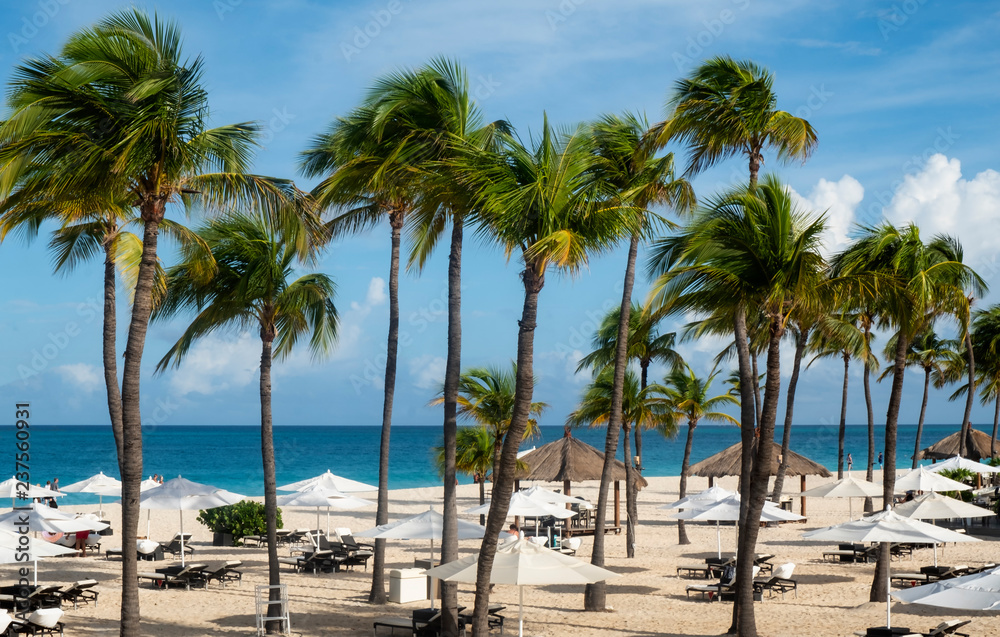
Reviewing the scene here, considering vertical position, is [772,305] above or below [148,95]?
below

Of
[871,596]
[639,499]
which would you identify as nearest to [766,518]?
[871,596]

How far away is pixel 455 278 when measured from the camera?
14359 millimetres

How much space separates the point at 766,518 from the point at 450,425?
942 cm

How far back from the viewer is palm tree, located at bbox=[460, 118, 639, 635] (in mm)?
11445

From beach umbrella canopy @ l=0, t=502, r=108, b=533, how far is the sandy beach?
3.63 feet

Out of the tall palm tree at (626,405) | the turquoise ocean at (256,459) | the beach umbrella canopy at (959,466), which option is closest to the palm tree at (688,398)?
the tall palm tree at (626,405)

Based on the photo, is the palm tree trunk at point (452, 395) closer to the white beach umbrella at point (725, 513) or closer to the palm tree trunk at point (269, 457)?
the palm tree trunk at point (269, 457)

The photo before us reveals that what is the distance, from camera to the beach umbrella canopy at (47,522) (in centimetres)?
1839

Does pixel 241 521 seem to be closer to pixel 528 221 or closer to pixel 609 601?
pixel 609 601

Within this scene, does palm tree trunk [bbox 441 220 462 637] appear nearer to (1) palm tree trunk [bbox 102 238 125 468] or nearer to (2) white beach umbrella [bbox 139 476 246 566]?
(1) palm tree trunk [bbox 102 238 125 468]

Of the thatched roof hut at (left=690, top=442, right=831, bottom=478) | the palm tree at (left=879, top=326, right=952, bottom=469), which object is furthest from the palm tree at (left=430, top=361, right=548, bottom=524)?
the palm tree at (left=879, top=326, right=952, bottom=469)

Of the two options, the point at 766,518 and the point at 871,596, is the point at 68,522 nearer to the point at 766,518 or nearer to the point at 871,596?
the point at 766,518

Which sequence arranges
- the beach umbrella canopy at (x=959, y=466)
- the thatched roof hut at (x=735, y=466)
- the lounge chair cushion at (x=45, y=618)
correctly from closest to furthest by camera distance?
1. the lounge chair cushion at (x=45, y=618)
2. the thatched roof hut at (x=735, y=466)
3. the beach umbrella canopy at (x=959, y=466)

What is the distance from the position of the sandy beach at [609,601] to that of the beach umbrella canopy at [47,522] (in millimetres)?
1107
